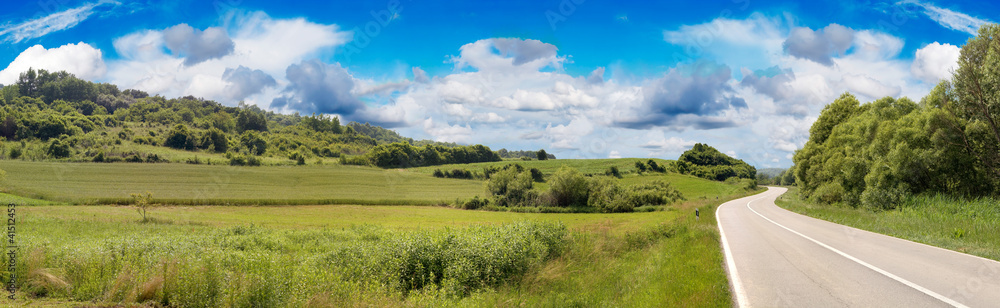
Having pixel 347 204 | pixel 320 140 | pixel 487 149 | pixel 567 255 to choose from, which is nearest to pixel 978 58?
pixel 567 255

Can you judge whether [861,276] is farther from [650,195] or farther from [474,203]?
[474,203]

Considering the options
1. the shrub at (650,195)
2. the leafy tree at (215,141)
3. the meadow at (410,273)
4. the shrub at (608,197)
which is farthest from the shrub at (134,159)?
the shrub at (650,195)

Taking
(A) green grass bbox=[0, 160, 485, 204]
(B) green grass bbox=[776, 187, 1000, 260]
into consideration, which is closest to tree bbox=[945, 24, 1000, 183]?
(B) green grass bbox=[776, 187, 1000, 260]

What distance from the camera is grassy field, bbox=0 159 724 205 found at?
6969cm

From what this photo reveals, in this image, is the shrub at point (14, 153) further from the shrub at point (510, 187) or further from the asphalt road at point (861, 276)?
the asphalt road at point (861, 276)

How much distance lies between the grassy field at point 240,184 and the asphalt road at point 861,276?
73886 millimetres

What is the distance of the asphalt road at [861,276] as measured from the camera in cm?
748

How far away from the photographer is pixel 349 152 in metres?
168

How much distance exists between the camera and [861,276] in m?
9.38

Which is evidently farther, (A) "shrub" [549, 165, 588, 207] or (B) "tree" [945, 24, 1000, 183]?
(A) "shrub" [549, 165, 588, 207]

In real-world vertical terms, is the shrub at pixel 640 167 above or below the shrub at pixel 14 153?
below

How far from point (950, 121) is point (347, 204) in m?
76.6

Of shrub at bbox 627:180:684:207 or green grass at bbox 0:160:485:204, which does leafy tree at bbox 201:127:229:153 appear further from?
shrub at bbox 627:180:684:207

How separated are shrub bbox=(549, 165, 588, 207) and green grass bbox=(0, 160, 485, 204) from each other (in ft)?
72.3
